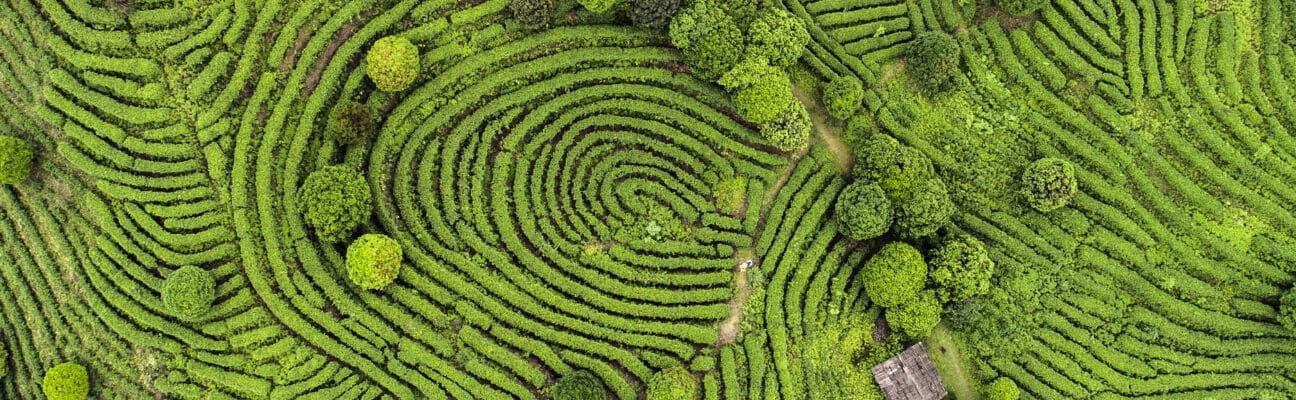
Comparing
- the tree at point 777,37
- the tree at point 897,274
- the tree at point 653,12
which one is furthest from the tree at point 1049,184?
the tree at point 653,12

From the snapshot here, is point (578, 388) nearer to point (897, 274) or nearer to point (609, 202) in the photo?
point (609, 202)

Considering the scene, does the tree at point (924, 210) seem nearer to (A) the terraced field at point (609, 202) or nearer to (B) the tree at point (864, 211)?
(B) the tree at point (864, 211)

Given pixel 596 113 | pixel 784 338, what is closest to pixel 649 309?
pixel 784 338

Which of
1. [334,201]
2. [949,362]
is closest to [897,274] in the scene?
[949,362]

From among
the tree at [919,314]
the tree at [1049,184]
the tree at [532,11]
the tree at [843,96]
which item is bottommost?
the tree at [919,314]

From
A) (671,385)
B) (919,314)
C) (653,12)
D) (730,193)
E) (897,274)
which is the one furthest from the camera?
(730,193)
